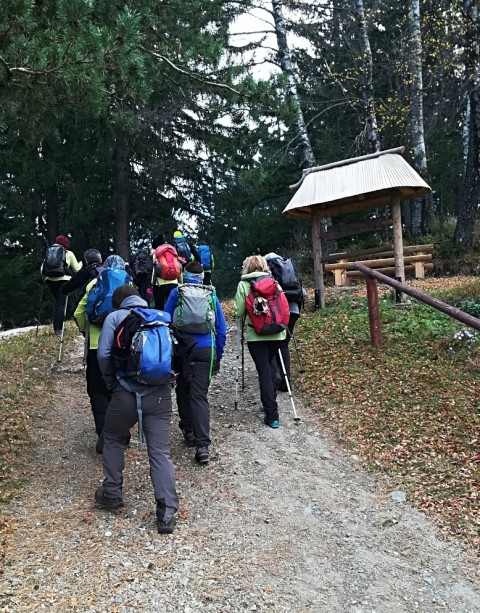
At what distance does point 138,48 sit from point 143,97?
0.54 meters

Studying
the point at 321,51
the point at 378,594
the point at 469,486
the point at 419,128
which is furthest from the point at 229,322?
the point at 321,51

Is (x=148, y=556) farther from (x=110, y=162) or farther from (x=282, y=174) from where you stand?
(x=282, y=174)

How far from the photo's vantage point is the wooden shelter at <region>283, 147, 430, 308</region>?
1015 cm

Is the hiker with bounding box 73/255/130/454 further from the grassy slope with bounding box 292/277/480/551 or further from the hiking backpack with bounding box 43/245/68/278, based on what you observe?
the hiking backpack with bounding box 43/245/68/278

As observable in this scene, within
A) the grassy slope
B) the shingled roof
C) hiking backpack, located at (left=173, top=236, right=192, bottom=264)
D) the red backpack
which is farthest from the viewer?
hiking backpack, located at (left=173, top=236, right=192, bottom=264)

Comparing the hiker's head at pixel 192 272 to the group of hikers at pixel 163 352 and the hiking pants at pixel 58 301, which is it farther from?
the hiking pants at pixel 58 301

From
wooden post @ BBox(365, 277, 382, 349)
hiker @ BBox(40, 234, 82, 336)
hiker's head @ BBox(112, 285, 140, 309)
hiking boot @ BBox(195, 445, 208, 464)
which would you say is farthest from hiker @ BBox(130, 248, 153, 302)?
hiker's head @ BBox(112, 285, 140, 309)

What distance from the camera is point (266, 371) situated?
652 cm

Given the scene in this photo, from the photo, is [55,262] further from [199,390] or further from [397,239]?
[397,239]

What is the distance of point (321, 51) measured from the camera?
20328 millimetres

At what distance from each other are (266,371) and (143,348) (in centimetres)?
244

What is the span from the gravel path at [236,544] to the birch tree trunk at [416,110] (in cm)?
1392

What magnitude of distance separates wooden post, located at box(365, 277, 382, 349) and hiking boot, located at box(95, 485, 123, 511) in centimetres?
482

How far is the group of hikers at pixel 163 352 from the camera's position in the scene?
4473 millimetres
